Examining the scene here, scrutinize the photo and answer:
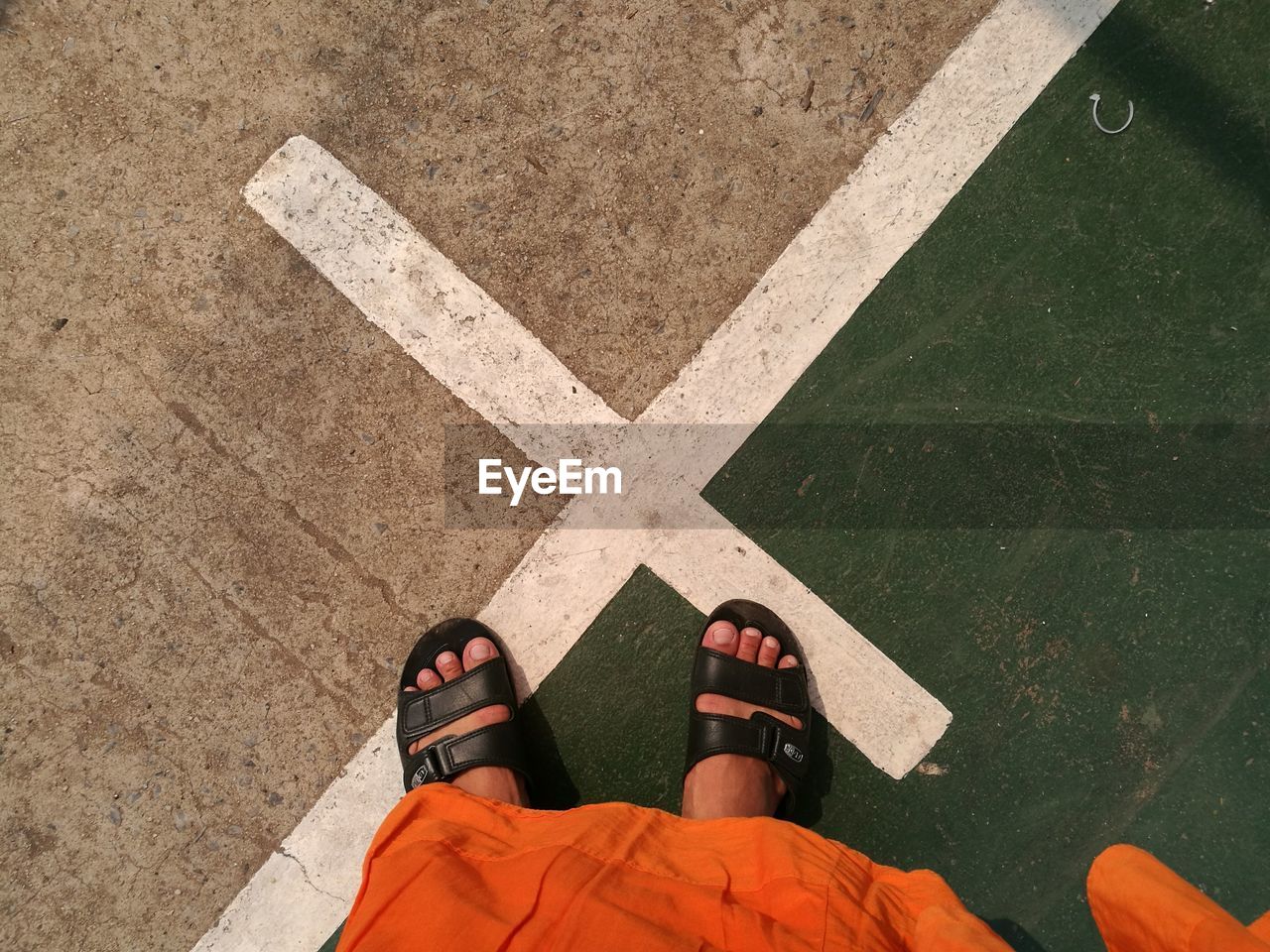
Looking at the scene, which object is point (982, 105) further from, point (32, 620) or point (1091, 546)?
point (32, 620)

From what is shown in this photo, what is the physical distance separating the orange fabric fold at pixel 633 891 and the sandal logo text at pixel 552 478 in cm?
92

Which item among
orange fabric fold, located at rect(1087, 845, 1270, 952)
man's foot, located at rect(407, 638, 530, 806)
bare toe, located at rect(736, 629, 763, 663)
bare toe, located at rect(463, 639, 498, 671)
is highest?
orange fabric fold, located at rect(1087, 845, 1270, 952)

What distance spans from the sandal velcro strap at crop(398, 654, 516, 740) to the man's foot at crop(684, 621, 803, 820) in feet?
2.09

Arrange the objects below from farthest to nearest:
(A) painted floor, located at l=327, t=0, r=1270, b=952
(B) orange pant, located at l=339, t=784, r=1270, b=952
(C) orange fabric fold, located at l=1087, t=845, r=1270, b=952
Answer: (A) painted floor, located at l=327, t=0, r=1270, b=952 → (B) orange pant, located at l=339, t=784, r=1270, b=952 → (C) orange fabric fold, located at l=1087, t=845, r=1270, b=952

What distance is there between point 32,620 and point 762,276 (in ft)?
8.36

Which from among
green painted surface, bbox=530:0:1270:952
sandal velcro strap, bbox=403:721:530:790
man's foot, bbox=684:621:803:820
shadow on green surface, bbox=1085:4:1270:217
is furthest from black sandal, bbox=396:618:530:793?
shadow on green surface, bbox=1085:4:1270:217

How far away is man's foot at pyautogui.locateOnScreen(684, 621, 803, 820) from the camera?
220cm

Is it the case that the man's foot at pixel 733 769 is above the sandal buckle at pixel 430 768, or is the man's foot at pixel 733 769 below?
above

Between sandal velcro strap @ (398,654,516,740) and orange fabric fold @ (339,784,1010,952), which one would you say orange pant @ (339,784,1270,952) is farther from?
sandal velcro strap @ (398,654,516,740)

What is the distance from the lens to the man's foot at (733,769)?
2.20 m

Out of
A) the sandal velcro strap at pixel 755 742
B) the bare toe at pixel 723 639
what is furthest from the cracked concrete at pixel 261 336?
the sandal velcro strap at pixel 755 742

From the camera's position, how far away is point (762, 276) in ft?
7.41

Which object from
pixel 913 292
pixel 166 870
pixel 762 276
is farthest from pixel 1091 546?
pixel 166 870

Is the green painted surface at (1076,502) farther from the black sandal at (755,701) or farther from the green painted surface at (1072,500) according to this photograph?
the black sandal at (755,701)
